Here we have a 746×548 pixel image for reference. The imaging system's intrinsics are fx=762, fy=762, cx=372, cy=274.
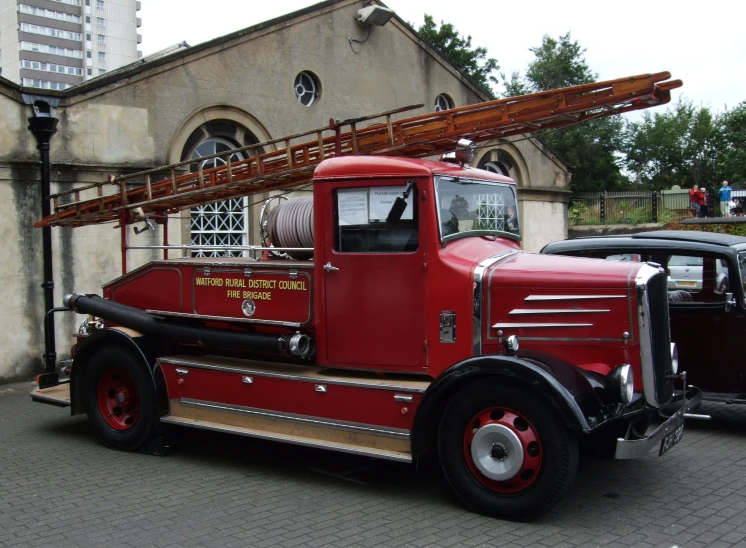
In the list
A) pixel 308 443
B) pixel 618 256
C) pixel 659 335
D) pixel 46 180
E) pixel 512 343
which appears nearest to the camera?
pixel 512 343

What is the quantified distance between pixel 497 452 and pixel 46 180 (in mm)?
8448

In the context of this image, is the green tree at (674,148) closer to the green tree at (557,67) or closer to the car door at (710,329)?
the green tree at (557,67)

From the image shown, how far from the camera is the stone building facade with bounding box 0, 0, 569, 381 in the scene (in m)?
11.2

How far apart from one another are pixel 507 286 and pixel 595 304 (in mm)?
648

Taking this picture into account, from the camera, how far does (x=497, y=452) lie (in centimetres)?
532

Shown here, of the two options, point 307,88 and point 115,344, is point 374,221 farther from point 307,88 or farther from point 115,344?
point 307,88

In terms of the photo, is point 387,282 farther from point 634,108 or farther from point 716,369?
point 716,369

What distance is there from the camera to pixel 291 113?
559 inches

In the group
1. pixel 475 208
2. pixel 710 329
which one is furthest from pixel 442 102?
pixel 475 208

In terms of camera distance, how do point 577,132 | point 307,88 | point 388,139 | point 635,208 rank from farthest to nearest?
point 577,132, point 635,208, point 307,88, point 388,139

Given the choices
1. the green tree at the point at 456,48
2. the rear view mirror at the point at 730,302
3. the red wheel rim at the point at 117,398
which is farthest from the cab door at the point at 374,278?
the green tree at the point at 456,48

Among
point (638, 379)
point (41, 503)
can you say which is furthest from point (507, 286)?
point (41, 503)

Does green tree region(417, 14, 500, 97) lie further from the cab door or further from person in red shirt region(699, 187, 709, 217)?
the cab door

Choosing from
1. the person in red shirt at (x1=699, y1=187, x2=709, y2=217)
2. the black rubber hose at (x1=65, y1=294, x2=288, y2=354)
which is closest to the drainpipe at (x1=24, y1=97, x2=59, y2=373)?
the black rubber hose at (x1=65, y1=294, x2=288, y2=354)
